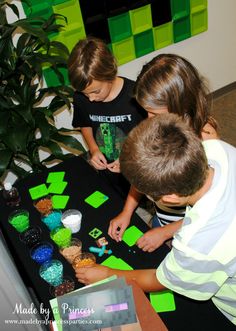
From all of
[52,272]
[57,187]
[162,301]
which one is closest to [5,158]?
[57,187]

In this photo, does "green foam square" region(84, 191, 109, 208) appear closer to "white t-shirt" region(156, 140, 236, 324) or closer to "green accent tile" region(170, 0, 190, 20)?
"white t-shirt" region(156, 140, 236, 324)

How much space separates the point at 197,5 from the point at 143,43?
0.59 meters

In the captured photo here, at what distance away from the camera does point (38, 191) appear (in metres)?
1.65

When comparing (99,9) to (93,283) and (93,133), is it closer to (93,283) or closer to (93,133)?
(93,133)

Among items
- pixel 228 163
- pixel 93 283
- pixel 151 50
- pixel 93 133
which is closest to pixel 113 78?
pixel 93 133

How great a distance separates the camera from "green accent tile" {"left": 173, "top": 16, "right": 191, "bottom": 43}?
2.91 metres

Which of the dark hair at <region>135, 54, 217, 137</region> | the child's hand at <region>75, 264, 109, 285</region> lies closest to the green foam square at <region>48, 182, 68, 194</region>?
the child's hand at <region>75, 264, 109, 285</region>

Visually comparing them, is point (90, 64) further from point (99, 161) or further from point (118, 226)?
point (118, 226)

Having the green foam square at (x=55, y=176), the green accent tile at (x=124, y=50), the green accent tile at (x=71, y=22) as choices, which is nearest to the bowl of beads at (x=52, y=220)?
the green foam square at (x=55, y=176)

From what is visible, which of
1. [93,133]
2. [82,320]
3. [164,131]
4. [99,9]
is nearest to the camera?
[164,131]

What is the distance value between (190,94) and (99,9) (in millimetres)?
1548

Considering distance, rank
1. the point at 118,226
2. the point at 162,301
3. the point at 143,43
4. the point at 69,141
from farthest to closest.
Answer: the point at 143,43 → the point at 69,141 → the point at 118,226 → the point at 162,301

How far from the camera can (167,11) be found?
2.79 meters

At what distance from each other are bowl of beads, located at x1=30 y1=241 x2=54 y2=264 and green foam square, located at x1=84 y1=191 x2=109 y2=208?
271 millimetres
